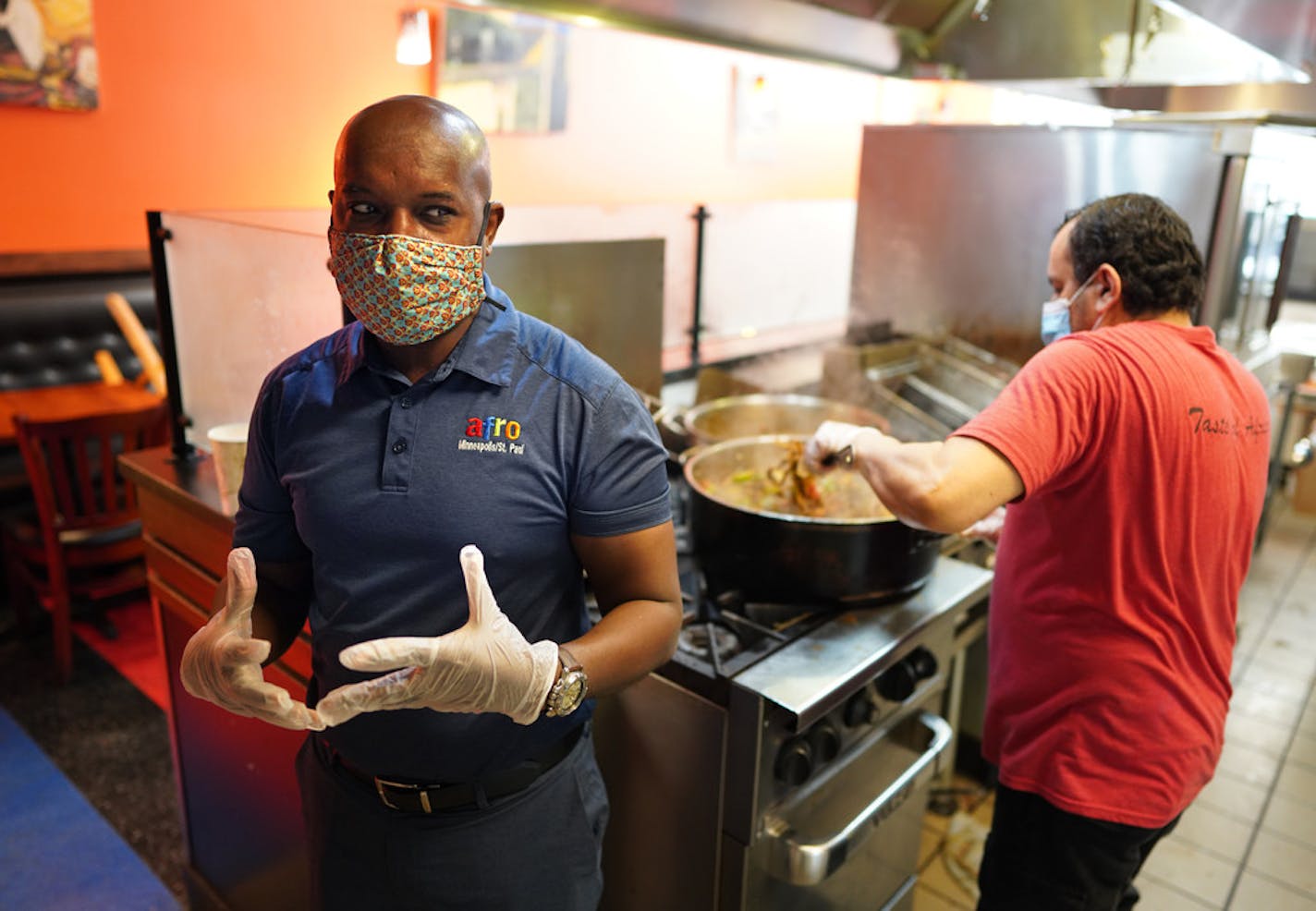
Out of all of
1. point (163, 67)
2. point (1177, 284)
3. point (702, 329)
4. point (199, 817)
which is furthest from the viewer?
point (163, 67)

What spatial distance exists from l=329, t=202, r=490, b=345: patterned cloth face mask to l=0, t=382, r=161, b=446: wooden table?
2693 mm

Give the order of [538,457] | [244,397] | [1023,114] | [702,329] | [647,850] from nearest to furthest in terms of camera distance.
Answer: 1. [538,457]
2. [647,850]
3. [244,397]
4. [702,329]
5. [1023,114]

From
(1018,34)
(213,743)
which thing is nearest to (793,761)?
(213,743)

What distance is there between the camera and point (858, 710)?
66.4 inches

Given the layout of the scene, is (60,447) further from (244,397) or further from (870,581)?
(870,581)

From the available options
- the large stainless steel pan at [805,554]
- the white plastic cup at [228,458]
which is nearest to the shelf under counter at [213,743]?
the white plastic cup at [228,458]

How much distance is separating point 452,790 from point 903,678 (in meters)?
0.86

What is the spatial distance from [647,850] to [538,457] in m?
0.88

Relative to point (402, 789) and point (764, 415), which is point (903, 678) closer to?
point (402, 789)

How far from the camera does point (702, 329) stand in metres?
3.62

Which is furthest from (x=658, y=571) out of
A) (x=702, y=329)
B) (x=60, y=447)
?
(x=60, y=447)

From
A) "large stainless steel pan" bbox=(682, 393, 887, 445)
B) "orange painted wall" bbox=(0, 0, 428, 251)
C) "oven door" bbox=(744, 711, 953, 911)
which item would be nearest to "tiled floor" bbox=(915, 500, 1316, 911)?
"oven door" bbox=(744, 711, 953, 911)

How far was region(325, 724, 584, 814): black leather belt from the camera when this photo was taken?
4.23 ft

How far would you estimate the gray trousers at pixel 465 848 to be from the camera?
51.1 inches
